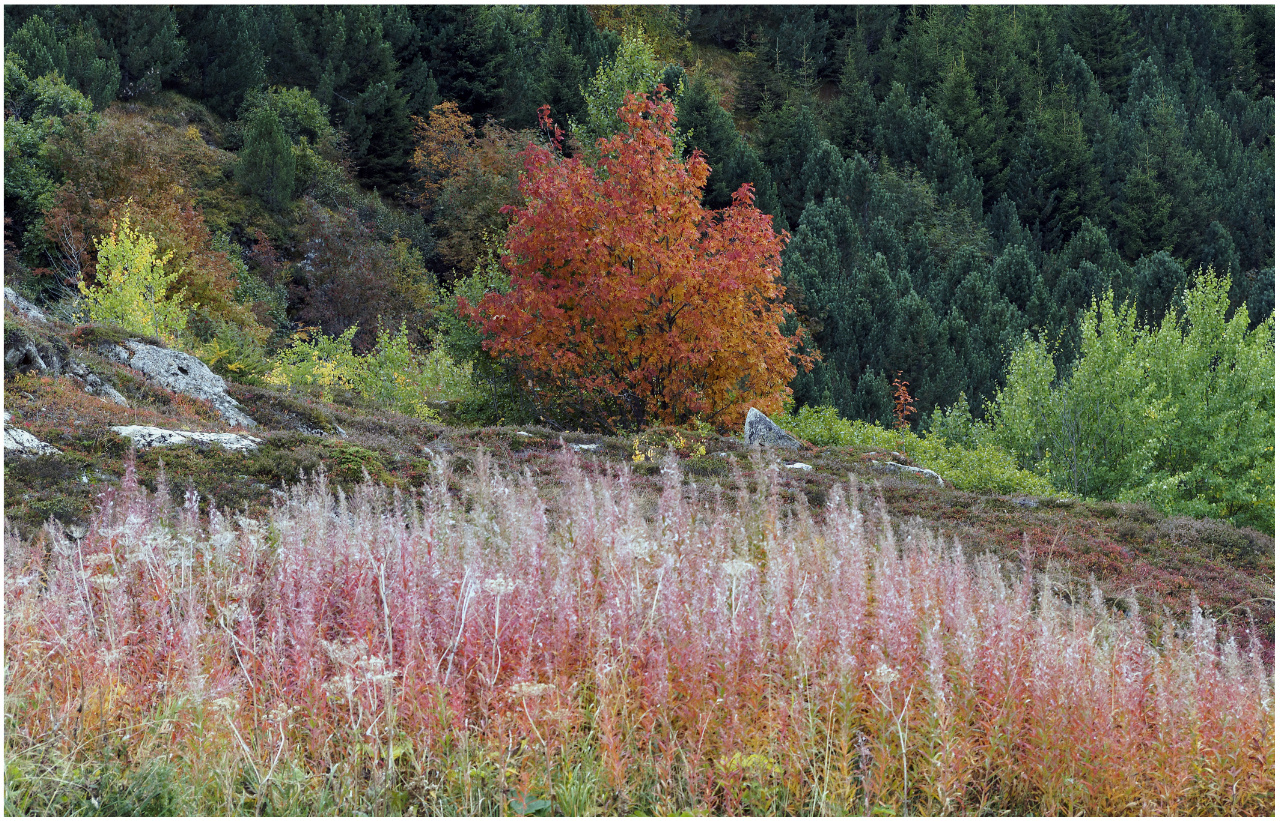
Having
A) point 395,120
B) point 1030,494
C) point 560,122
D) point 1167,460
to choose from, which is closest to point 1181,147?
point 560,122

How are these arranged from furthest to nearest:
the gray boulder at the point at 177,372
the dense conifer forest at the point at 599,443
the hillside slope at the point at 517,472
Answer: the gray boulder at the point at 177,372
the hillside slope at the point at 517,472
the dense conifer forest at the point at 599,443

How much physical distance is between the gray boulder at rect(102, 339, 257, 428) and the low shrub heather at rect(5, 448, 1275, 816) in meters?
7.31

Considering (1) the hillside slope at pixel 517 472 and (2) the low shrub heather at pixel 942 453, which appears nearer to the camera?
(1) the hillside slope at pixel 517 472

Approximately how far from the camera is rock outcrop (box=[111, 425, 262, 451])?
23.7 feet

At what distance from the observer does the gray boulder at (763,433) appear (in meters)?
12.4

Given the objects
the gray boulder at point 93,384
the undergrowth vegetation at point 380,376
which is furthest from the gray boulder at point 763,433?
the gray boulder at point 93,384

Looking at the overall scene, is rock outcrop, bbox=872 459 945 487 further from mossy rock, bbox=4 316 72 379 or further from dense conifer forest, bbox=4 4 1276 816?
mossy rock, bbox=4 316 72 379

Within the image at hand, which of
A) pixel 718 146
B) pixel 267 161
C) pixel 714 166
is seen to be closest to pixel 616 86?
pixel 714 166

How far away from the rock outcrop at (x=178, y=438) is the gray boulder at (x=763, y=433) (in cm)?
650

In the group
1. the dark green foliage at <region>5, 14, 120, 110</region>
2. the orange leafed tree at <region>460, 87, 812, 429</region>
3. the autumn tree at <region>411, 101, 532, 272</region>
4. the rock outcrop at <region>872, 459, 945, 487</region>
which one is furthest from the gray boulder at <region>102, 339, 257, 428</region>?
the dark green foliage at <region>5, 14, 120, 110</region>

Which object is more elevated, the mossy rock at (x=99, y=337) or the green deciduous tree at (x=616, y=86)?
the green deciduous tree at (x=616, y=86)

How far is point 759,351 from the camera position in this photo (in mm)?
12633

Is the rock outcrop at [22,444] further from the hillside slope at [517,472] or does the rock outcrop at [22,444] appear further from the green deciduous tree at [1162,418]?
the green deciduous tree at [1162,418]

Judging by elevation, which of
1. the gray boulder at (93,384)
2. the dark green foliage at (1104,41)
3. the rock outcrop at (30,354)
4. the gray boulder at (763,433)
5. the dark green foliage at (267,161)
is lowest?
the gray boulder at (763,433)
